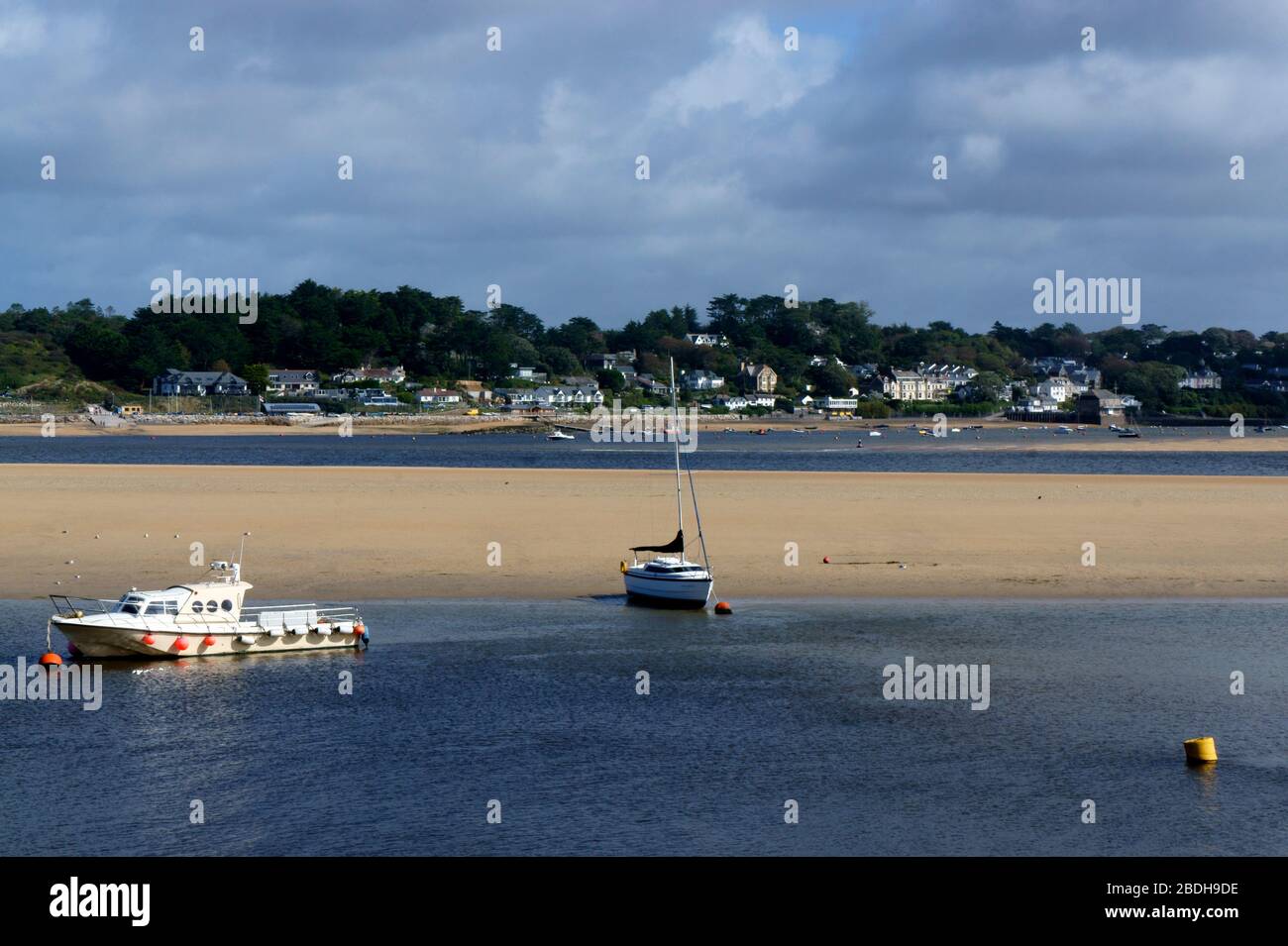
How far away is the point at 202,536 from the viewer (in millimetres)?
49094

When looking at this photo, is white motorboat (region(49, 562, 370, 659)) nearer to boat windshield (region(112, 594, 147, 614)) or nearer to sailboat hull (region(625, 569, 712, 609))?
boat windshield (region(112, 594, 147, 614))

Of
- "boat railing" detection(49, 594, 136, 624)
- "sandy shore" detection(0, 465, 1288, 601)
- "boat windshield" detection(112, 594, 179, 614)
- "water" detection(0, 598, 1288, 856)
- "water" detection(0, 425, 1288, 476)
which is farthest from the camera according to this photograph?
"water" detection(0, 425, 1288, 476)

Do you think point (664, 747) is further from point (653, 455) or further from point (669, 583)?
point (653, 455)

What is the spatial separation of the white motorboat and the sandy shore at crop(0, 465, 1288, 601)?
5.95m

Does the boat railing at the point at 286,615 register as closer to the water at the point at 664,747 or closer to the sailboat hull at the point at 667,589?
the water at the point at 664,747

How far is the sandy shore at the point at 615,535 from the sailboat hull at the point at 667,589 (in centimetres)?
244

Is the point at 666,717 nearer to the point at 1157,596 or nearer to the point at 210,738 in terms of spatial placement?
the point at 210,738

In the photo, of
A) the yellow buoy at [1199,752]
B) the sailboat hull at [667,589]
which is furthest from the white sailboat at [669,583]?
the yellow buoy at [1199,752]

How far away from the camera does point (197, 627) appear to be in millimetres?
31547

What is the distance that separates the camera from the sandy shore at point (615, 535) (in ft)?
137

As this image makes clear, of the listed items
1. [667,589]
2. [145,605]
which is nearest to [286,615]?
[145,605]

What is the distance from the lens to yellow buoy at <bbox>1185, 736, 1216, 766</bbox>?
23.4m

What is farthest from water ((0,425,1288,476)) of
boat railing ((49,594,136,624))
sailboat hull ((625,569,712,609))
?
boat railing ((49,594,136,624))
